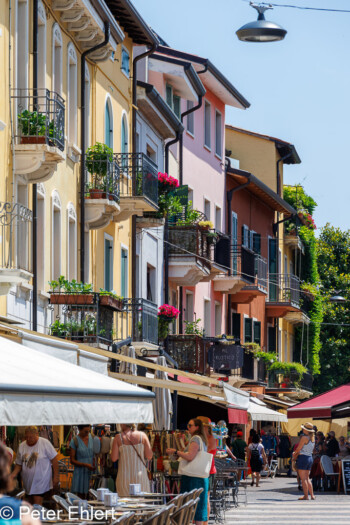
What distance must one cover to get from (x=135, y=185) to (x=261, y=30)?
11.0 meters

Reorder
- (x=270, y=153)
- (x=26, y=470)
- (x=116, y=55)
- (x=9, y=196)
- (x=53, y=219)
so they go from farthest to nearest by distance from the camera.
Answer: (x=270, y=153) → (x=116, y=55) → (x=53, y=219) → (x=9, y=196) → (x=26, y=470)

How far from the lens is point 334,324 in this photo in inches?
2514

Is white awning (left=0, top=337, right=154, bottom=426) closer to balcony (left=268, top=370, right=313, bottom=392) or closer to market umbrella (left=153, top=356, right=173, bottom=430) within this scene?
market umbrella (left=153, top=356, right=173, bottom=430)

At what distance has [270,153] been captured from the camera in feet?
173

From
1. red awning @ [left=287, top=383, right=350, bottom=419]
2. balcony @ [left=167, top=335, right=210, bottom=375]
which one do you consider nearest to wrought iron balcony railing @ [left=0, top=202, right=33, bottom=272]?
red awning @ [left=287, top=383, right=350, bottom=419]

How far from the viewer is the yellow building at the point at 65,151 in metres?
19.3

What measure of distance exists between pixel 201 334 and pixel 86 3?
52.5ft

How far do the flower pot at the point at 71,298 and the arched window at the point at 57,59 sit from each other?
3.81 m

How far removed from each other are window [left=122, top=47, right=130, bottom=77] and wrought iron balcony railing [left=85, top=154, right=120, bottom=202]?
15.8ft

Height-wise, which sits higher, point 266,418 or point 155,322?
point 155,322

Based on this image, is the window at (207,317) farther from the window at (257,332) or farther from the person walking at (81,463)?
the person walking at (81,463)

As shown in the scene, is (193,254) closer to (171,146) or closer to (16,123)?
(171,146)

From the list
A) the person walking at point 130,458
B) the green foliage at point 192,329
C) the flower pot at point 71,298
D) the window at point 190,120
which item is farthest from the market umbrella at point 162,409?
the window at point 190,120

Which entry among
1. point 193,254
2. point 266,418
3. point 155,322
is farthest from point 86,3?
point 266,418
